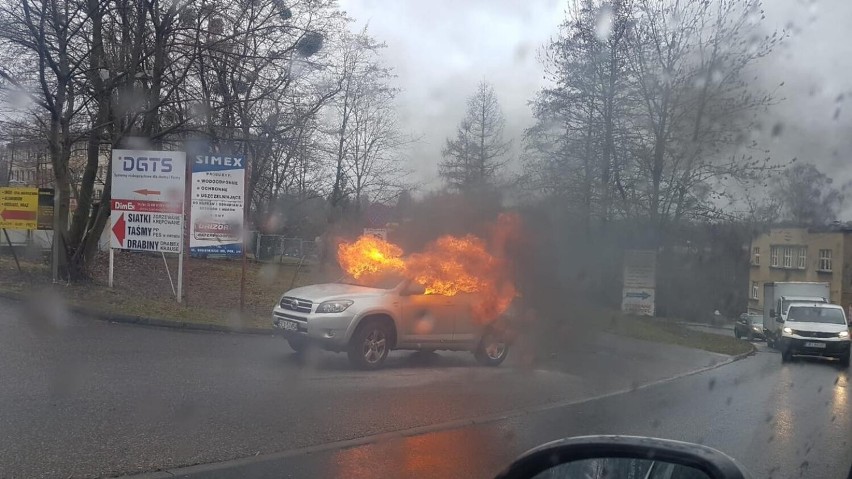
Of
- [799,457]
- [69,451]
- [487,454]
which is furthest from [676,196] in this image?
[69,451]

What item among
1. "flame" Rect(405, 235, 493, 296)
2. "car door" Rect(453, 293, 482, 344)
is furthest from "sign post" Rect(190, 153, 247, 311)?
"car door" Rect(453, 293, 482, 344)

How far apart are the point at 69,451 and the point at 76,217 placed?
1372cm

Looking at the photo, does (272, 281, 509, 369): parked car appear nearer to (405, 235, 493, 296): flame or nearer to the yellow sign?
(405, 235, 493, 296): flame

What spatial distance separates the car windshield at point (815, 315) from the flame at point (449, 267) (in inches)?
426

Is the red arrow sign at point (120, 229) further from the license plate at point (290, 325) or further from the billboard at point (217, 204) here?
the license plate at point (290, 325)

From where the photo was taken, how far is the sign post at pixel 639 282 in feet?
80.1

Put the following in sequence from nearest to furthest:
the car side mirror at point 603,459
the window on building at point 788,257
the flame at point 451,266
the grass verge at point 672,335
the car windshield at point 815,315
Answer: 1. the car side mirror at point 603,459
2. the flame at point 451,266
3. the window on building at point 788,257
4. the car windshield at point 815,315
5. the grass verge at point 672,335

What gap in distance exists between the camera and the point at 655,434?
27.4 ft

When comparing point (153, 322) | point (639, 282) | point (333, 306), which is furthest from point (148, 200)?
point (639, 282)

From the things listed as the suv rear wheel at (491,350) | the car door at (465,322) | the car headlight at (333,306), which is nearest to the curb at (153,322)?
the car headlight at (333,306)

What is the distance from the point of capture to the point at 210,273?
23375 mm

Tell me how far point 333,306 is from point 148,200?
748 cm

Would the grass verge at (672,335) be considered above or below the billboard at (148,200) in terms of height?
below

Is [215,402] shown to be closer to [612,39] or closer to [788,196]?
[788,196]
